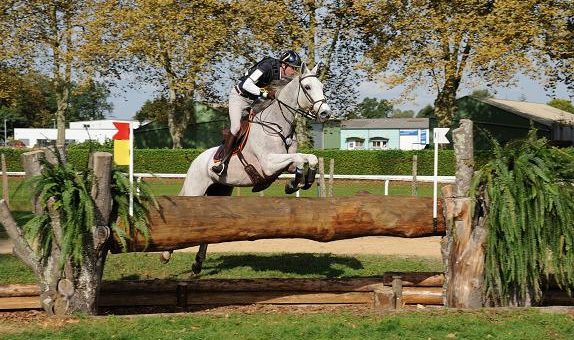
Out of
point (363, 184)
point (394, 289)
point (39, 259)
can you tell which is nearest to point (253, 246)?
point (394, 289)

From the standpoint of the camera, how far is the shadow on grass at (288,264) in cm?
860

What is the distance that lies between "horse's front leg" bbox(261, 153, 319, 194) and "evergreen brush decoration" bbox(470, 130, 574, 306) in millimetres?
1730

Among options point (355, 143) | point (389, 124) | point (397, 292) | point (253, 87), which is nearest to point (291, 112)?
point (253, 87)

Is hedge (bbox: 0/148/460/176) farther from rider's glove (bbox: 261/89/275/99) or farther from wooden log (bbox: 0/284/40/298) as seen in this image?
wooden log (bbox: 0/284/40/298)

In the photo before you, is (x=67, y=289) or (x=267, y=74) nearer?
(x=67, y=289)

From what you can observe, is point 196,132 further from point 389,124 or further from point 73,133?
point 389,124

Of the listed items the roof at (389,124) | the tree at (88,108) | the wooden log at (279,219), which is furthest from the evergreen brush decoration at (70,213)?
the tree at (88,108)

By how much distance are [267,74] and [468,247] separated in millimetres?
3171

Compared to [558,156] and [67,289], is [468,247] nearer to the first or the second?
[558,156]

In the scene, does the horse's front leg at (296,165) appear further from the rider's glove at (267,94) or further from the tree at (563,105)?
the tree at (563,105)

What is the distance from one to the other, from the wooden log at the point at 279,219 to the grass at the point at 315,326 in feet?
2.35

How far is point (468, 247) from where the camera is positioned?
5992mm

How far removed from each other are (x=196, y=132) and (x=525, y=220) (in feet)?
131

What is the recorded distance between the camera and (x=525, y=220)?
19.2 feet
